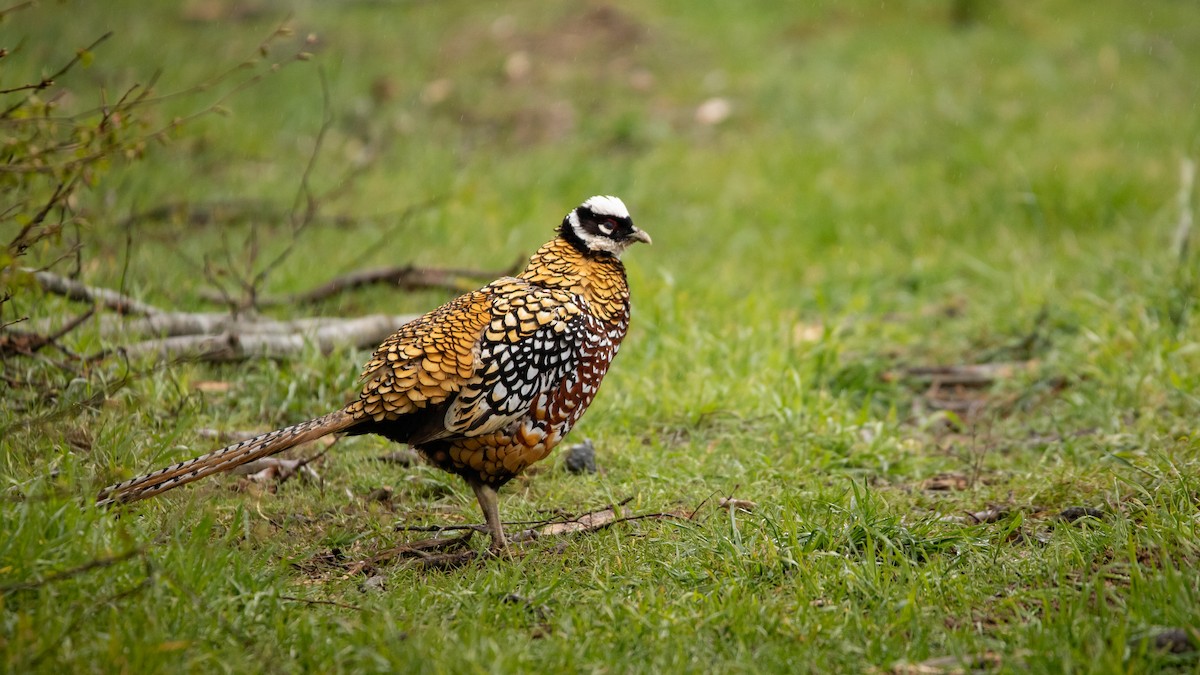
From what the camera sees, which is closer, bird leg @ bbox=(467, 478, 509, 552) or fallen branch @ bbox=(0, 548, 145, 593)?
fallen branch @ bbox=(0, 548, 145, 593)

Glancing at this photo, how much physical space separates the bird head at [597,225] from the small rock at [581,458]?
1062mm

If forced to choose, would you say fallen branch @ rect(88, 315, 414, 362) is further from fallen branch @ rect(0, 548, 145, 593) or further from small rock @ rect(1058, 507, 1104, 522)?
small rock @ rect(1058, 507, 1104, 522)

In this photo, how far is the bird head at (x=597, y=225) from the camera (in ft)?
15.6

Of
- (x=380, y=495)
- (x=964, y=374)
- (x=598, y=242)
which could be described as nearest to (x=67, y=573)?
(x=380, y=495)

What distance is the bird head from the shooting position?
475 centimetres

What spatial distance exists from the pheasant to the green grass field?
415mm

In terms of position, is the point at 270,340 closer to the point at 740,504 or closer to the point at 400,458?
the point at 400,458

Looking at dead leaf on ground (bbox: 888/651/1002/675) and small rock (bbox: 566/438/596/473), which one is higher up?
dead leaf on ground (bbox: 888/651/1002/675)

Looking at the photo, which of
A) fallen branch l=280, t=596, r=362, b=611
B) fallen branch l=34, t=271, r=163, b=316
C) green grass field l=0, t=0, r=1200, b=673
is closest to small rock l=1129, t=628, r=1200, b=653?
green grass field l=0, t=0, r=1200, b=673

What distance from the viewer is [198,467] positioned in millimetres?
3887

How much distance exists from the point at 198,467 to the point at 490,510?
1153mm

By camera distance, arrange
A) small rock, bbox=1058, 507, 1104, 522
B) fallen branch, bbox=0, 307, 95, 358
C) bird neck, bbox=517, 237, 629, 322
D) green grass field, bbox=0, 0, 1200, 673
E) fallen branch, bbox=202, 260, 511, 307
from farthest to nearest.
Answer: fallen branch, bbox=202, 260, 511, 307, fallen branch, bbox=0, 307, 95, 358, bird neck, bbox=517, 237, 629, 322, small rock, bbox=1058, 507, 1104, 522, green grass field, bbox=0, 0, 1200, 673

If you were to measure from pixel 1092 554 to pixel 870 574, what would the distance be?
0.81m

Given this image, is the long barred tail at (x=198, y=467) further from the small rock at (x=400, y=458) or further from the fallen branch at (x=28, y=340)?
the fallen branch at (x=28, y=340)
